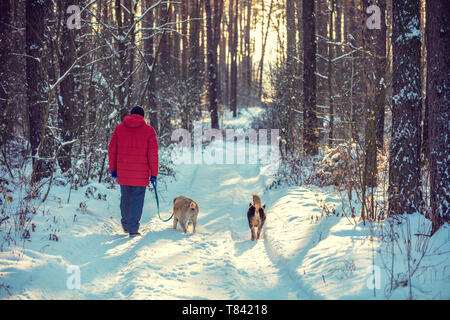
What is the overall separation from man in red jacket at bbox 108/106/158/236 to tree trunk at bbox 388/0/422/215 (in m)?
4.22

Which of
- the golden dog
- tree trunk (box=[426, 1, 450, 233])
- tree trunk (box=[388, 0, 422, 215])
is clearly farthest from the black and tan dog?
tree trunk (box=[426, 1, 450, 233])

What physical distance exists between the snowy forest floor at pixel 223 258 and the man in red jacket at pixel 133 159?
601 mm

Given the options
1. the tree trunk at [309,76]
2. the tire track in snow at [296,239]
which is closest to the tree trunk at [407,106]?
the tire track in snow at [296,239]

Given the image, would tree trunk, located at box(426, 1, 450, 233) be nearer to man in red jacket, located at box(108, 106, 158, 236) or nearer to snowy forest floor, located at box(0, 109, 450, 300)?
snowy forest floor, located at box(0, 109, 450, 300)

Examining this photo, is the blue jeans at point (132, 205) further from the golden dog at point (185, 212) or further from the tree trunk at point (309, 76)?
the tree trunk at point (309, 76)

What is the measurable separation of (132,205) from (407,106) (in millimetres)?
4977

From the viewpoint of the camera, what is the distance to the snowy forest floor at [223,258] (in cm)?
388

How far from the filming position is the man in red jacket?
6.25 m

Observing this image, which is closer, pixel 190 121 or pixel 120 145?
pixel 120 145

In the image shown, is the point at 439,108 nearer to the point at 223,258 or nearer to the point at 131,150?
the point at 223,258
